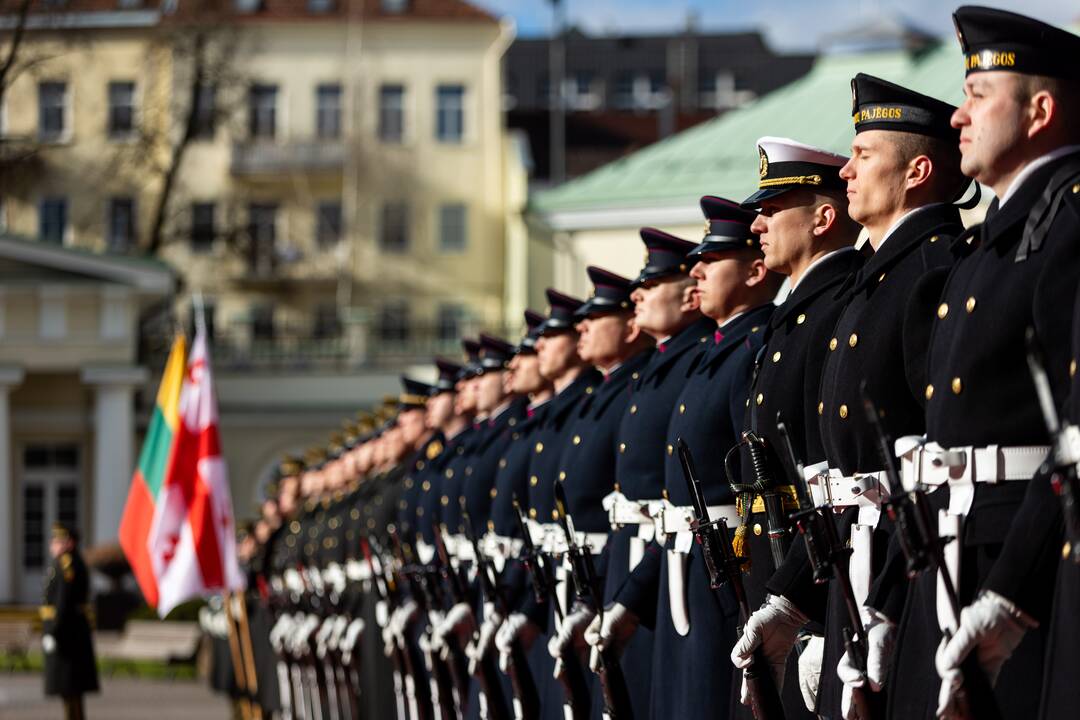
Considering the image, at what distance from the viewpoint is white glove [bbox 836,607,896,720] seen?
4.83 meters

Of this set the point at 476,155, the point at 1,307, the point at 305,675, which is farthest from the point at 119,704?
the point at 476,155

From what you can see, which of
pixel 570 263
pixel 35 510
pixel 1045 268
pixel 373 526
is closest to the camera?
pixel 1045 268

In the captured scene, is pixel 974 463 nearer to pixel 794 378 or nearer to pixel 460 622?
pixel 794 378

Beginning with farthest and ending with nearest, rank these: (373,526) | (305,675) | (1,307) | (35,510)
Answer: (35,510)
(1,307)
(305,675)
(373,526)

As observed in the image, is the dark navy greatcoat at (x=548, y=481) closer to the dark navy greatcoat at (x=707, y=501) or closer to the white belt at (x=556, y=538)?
the white belt at (x=556, y=538)

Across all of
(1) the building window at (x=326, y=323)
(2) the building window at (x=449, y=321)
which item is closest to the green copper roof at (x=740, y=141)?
(2) the building window at (x=449, y=321)

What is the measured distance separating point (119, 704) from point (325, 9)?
1309 inches

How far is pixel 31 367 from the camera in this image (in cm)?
3844

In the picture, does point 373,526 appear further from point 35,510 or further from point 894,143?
point 35,510

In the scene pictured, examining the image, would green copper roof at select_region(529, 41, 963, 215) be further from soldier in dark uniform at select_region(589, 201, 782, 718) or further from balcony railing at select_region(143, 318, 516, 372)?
soldier in dark uniform at select_region(589, 201, 782, 718)

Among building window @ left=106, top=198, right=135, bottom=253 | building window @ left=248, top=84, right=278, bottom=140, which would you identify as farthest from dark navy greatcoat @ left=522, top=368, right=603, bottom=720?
building window @ left=248, top=84, right=278, bottom=140

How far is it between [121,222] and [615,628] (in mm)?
43776

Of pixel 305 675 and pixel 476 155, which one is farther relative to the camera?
pixel 476 155

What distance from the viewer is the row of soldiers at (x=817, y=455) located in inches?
167
